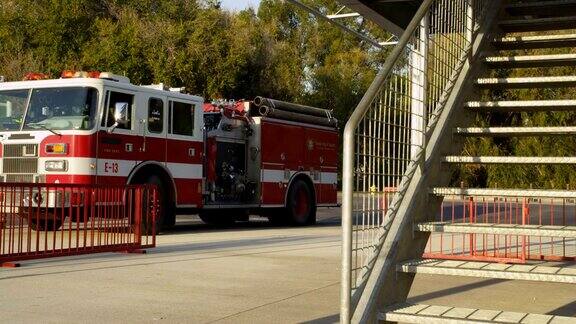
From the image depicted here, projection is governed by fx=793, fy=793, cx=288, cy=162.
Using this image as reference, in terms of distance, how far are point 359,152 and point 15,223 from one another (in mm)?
6803

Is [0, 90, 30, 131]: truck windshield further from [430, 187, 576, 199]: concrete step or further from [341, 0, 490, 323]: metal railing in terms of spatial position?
[430, 187, 576, 199]: concrete step

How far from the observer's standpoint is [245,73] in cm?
3812

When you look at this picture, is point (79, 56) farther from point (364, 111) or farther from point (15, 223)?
point (364, 111)

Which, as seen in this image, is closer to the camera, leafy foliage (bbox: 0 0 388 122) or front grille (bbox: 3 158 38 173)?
front grille (bbox: 3 158 38 173)

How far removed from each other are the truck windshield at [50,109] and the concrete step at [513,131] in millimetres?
8870

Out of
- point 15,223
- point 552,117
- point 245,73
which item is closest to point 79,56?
point 245,73

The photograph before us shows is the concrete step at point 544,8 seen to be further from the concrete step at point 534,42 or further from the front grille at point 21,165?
the front grille at point 21,165

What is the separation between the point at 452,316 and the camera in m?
5.05

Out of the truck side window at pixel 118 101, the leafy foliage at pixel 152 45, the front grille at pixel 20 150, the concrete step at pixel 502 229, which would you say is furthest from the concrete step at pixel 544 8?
the leafy foliage at pixel 152 45

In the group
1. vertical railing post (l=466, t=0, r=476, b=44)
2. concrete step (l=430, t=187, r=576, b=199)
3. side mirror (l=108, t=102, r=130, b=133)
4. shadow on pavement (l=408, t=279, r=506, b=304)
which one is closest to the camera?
concrete step (l=430, t=187, r=576, b=199)

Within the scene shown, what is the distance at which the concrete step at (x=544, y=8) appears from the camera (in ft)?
26.7

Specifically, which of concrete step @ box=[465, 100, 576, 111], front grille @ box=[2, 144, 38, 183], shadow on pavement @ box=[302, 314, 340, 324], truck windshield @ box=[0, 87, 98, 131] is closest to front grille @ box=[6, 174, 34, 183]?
front grille @ box=[2, 144, 38, 183]

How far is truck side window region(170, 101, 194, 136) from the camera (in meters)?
16.0

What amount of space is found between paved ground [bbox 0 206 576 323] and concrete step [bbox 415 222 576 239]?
150 cm
